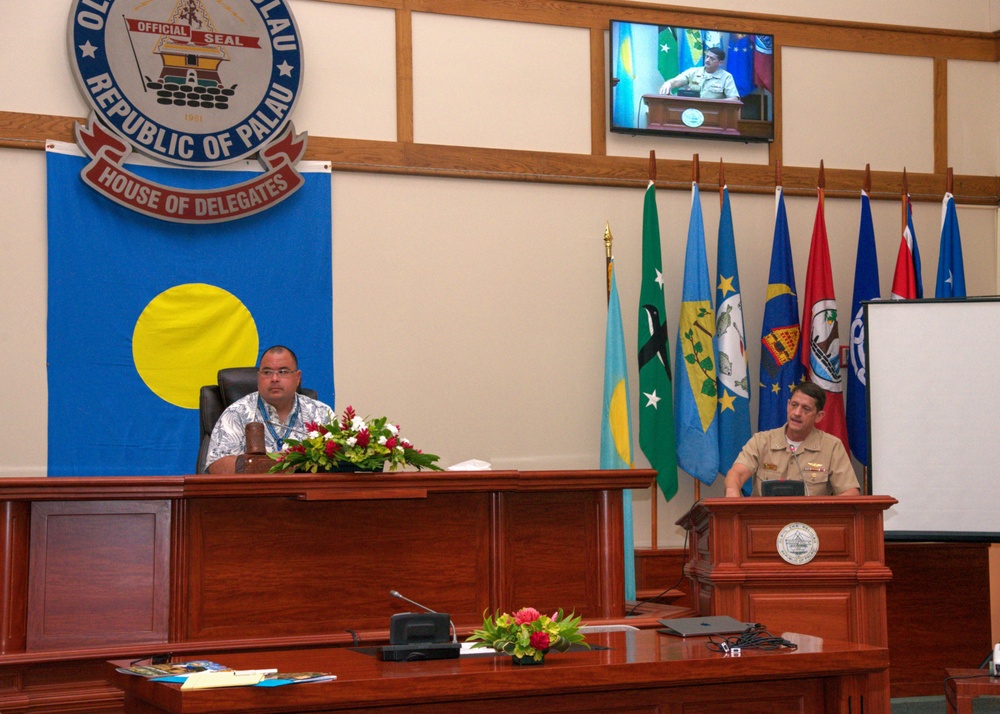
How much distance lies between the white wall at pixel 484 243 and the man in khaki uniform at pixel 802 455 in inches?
47.2

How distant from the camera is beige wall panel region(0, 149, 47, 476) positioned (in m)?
5.33

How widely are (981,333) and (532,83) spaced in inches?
107

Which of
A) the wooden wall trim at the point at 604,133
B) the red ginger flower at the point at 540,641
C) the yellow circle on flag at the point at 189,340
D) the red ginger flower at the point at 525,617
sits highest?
the wooden wall trim at the point at 604,133

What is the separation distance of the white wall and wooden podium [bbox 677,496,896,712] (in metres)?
1.98

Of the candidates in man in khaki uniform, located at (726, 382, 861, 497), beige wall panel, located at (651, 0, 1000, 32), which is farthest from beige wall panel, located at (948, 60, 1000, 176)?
man in khaki uniform, located at (726, 382, 861, 497)

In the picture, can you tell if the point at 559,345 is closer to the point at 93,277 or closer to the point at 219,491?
the point at 93,277

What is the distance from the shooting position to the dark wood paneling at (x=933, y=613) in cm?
581

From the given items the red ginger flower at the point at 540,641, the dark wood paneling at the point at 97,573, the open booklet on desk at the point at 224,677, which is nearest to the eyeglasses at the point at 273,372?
the dark wood paneling at the point at 97,573

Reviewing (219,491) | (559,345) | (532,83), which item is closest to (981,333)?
(559,345)

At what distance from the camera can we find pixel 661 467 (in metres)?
6.12

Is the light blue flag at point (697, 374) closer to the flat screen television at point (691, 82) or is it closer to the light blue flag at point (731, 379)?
the light blue flag at point (731, 379)

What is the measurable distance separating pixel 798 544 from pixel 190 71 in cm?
369

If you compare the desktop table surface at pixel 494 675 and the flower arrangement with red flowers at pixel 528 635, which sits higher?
the flower arrangement with red flowers at pixel 528 635

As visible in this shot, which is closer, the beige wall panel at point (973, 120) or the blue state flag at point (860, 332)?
the blue state flag at point (860, 332)
